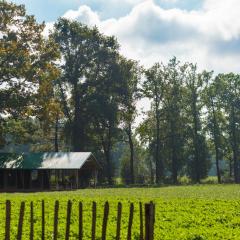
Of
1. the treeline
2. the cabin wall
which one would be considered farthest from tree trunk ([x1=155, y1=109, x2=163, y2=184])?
the cabin wall

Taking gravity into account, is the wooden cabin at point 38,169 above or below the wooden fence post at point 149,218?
above

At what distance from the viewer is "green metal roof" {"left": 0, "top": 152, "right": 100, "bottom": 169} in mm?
60219

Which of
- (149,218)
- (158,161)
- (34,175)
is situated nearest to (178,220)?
(149,218)

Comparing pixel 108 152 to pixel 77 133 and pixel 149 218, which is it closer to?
pixel 77 133

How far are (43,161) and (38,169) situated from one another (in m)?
2.17

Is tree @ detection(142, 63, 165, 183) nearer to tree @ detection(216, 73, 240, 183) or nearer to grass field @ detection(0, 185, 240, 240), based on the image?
tree @ detection(216, 73, 240, 183)

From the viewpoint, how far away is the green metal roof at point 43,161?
60.2 m

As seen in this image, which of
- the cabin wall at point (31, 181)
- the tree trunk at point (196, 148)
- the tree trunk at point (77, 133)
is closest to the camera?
the cabin wall at point (31, 181)

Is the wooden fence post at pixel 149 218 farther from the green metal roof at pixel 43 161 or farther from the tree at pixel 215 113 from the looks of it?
the tree at pixel 215 113

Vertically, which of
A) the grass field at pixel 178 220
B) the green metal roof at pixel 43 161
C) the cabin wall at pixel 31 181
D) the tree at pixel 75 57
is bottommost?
the grass field at pixel 178 220

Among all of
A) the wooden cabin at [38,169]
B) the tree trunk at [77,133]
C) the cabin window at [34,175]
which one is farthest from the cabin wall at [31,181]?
the tree trunk at [77,133]

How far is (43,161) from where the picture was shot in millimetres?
62438

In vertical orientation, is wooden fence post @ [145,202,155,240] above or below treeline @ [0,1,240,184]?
below

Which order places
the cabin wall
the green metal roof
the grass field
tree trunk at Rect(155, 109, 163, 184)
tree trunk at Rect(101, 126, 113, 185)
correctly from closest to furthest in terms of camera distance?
the grass field
the green metal roof
the cabin wall
tree trunk at Rect(101, 126, 113, 185)
tree trunk at Rect(155, 109, 163, 184)
